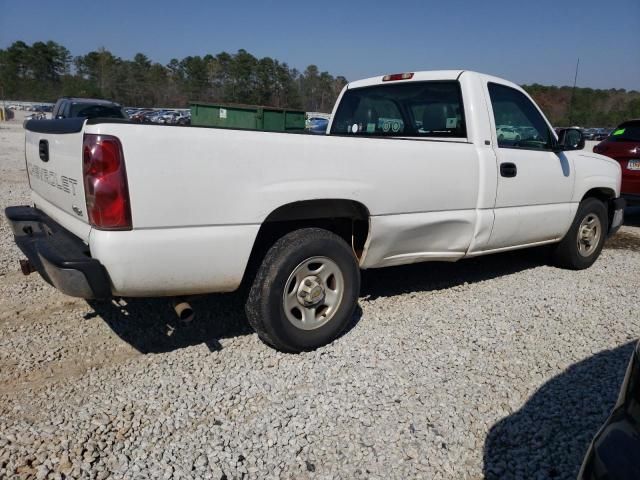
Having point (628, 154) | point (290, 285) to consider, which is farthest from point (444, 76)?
point (628, 154)

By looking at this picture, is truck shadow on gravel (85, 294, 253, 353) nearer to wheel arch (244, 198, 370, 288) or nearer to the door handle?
wheel arch (244, 198, 370, 288)

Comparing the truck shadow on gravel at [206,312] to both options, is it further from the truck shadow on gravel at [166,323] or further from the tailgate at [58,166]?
the tailgate at [58,166]

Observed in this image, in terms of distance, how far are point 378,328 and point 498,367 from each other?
91 centimetres

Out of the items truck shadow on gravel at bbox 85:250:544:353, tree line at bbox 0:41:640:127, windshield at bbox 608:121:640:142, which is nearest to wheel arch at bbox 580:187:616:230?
A: truck shadow on gravel at bbox 85:250:544:353

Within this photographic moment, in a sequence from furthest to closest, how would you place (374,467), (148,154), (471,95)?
1. (471,95)
2. (148,154)
3. (374,467)

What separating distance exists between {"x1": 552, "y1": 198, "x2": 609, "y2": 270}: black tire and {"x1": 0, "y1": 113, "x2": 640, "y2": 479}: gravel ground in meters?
0.90

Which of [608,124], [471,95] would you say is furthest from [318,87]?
[471,95]

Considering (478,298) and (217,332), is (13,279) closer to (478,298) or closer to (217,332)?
(217,332)

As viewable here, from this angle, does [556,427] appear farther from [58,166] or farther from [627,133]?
[627,133]

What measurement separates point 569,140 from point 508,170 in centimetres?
116

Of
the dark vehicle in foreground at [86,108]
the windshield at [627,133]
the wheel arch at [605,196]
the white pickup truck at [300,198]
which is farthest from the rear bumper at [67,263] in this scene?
the dark vehicle in foreground at [86,108]

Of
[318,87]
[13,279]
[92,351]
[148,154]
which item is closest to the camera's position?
[148,154]

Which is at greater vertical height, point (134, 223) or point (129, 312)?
point (134, 223)

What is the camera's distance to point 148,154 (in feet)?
8.30
